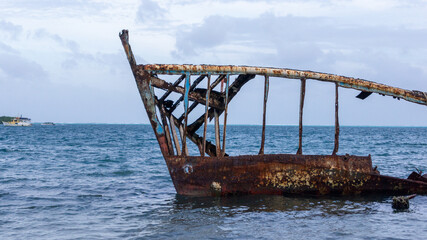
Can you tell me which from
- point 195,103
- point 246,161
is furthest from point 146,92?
point 246,161

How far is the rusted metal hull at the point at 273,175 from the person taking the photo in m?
9.40

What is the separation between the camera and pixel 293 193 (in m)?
9.65

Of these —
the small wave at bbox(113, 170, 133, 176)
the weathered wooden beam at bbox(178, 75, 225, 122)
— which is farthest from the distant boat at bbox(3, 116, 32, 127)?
the weathered wooden beam at bbox(178, 75, 225, 122)

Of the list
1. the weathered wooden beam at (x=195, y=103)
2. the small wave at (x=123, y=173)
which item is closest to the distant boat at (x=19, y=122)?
the small wave at (x=123, y=173)

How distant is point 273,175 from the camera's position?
9484 mm

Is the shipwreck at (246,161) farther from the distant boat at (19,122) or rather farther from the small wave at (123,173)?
the distant boat at (19,122)

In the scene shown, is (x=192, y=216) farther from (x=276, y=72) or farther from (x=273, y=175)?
(x=276, y=72)

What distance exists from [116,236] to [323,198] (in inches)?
182

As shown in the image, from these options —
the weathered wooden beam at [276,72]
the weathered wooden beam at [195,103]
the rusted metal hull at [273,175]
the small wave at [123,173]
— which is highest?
the weathered wooden beam at [276,72]

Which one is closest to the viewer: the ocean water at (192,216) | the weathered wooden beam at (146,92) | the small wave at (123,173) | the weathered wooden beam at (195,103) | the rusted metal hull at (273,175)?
the ocean water at (192,216)

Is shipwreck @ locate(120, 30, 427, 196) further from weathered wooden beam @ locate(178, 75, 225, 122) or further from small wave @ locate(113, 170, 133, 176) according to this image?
small wave @ locate(113, 170, 133, 176)

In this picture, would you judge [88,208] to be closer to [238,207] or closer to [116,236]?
[116,236]

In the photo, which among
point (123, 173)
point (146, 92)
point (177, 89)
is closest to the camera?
point (146, 92)

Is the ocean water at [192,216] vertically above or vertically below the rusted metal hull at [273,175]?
below
